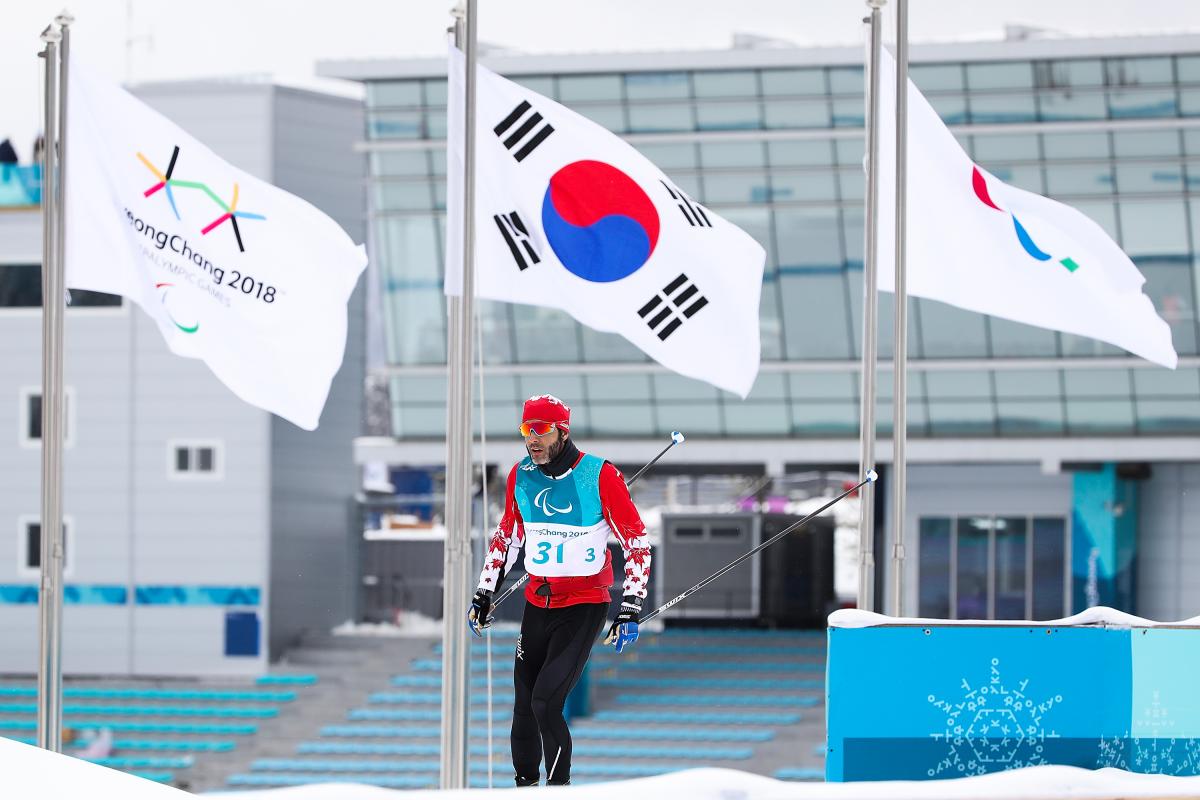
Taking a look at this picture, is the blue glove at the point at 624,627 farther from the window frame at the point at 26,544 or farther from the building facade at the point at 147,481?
the window frame at the point at 26,544

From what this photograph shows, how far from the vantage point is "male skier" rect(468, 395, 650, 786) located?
8352 millimetres

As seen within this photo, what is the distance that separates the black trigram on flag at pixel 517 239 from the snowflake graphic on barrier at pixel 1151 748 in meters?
5.40

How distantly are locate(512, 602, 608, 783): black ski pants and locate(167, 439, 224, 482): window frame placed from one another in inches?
1310

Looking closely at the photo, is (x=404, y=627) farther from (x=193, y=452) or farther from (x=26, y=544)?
(x=26, y=544)

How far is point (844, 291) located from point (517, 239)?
2738 cm

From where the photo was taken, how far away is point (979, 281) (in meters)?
12.0

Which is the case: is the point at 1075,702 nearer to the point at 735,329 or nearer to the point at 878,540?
the point at 735,329

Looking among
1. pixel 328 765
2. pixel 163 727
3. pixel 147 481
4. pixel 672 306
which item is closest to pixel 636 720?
pixel 328 765

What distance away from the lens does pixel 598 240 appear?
37.0 feet

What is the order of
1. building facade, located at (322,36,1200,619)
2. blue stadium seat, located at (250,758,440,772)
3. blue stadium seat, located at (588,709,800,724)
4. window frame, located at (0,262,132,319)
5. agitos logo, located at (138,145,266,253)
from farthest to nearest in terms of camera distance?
1. window frame, located at (0,262,132,319)
2. blue stadium seat, located at (588,709,800,724)
3. building facade, located at (322,36,1200,619)
4. blue stadium seat, located at (250,758,440,772)
5. agitos logo, located at (138,145,266,253)

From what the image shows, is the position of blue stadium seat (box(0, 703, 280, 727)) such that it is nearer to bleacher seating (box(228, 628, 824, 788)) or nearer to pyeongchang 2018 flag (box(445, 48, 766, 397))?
bleacher seating (box(228, 628, 824, 788))

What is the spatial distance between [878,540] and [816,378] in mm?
8773

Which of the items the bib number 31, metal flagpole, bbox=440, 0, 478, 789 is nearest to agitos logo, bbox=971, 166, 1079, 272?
metal flagpole, bbox=440, 0, 478, 789

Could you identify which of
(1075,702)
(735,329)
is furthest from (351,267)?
(1075,702)
